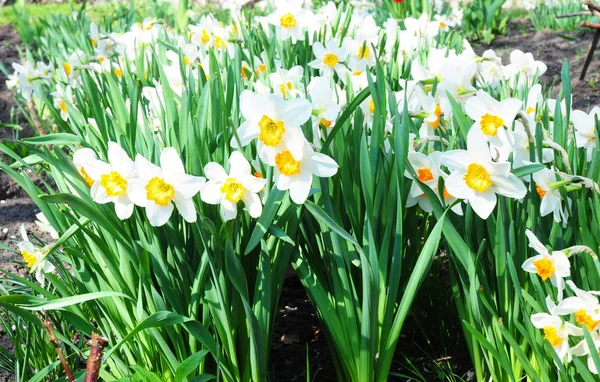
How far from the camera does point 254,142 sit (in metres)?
1.58

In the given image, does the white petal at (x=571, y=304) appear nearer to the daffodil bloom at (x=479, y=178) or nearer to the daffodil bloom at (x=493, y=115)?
the daffodil bloom at (x=479, y=178)

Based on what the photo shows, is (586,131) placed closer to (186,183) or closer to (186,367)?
(186,183)

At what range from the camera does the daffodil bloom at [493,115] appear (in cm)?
138

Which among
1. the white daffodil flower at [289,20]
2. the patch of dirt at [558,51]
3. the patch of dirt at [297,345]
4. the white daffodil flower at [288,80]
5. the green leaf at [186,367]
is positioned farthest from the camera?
the patch of dirt at [558,51]

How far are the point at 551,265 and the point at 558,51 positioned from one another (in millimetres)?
3885

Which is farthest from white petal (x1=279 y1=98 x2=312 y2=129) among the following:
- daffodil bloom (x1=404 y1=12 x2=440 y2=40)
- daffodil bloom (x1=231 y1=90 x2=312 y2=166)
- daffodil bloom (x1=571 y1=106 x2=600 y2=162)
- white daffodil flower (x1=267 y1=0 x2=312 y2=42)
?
daffodil bloom (x1=404 y1=12 x2=440 y2=40)

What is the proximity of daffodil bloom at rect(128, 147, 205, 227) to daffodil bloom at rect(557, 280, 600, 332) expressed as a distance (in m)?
0.76

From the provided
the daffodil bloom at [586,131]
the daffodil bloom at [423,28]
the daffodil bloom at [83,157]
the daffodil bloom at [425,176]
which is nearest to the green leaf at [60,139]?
the daffodil bloom at [83,157]

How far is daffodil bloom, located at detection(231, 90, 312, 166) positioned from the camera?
129cm

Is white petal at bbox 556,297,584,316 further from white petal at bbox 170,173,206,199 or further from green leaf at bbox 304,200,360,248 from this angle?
white petal at bbox 170,173,206,199

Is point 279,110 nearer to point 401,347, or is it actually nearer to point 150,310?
point 150,310

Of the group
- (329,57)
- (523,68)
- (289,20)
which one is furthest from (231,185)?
(289,20)

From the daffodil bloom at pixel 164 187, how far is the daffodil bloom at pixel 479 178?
52cm

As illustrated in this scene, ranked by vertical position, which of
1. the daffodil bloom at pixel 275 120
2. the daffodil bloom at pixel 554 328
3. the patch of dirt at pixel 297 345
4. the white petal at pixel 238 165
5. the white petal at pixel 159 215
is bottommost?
the patch of dirt at pixel 297 345
